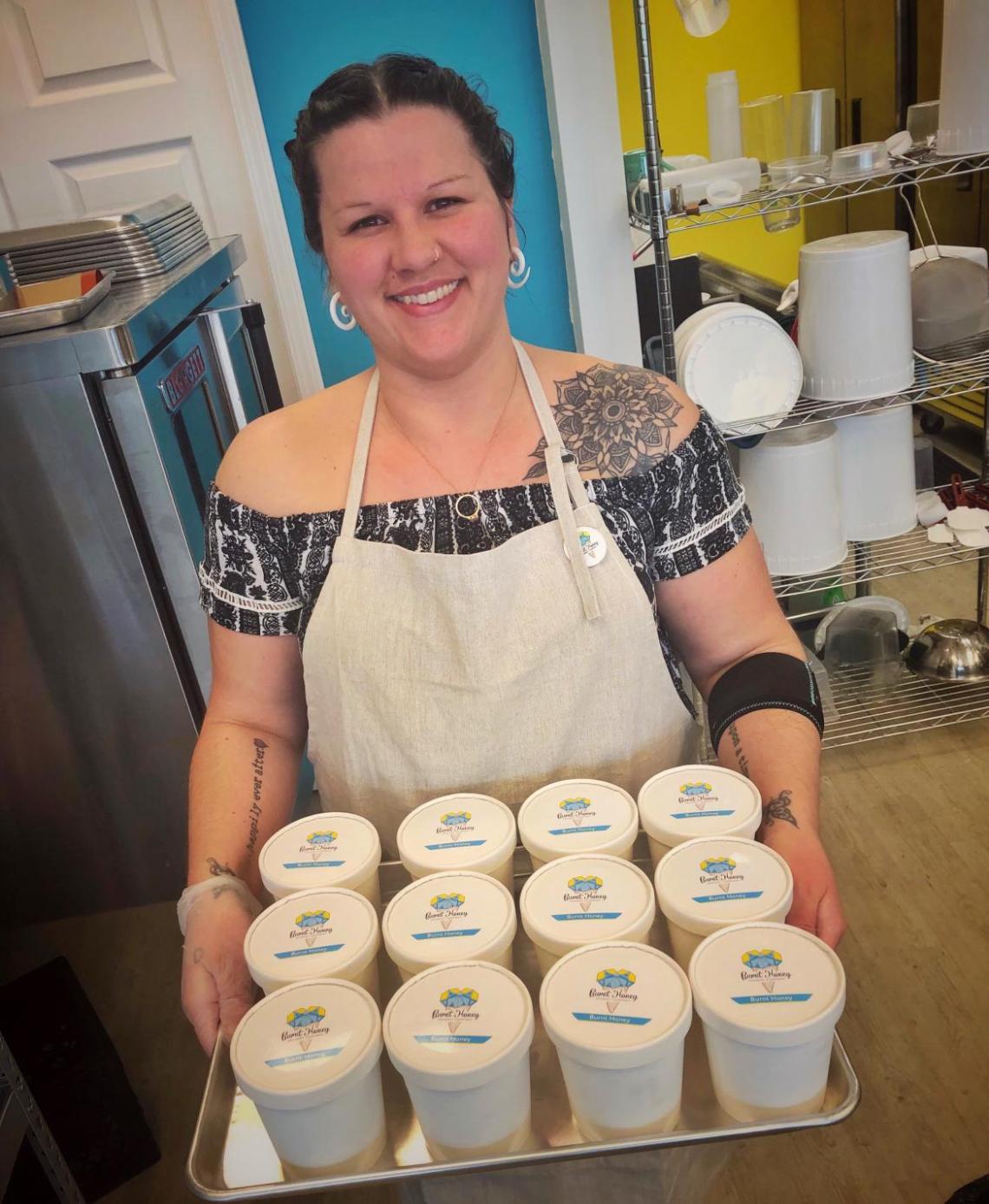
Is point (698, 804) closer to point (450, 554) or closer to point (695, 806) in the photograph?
point (695, 806)

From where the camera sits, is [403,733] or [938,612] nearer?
[403,733]

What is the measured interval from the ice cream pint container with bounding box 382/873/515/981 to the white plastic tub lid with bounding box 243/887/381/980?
0.9 inches

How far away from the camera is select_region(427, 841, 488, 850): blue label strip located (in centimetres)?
87

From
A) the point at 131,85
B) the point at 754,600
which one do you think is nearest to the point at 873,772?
the point at 754,600

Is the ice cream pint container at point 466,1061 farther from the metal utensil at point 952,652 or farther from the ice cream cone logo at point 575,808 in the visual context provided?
the metal utensil at point 952,652

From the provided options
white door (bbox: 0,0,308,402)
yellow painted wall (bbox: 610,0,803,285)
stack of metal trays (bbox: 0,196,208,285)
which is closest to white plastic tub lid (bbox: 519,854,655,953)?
stack of metal trays (bbox: 0,196,208,285)

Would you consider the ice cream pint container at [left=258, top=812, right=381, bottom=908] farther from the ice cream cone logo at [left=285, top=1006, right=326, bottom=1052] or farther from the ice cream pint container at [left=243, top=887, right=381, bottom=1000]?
the ice cream cone logo at [left=285, top=1006, right=326, bottom=1052]

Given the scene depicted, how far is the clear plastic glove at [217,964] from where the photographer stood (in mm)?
817

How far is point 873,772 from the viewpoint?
2113 mm

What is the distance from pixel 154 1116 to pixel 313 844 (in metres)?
0.99

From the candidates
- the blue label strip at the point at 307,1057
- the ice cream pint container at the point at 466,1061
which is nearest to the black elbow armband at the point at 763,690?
the ice cream pint container at the point at 466,1061

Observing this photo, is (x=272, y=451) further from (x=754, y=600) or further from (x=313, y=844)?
(x=754, y=600)

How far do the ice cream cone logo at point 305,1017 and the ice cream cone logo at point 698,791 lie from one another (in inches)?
14.3

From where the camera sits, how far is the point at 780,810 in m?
0.90
